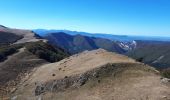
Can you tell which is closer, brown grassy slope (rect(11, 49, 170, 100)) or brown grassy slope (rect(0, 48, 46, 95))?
brown grassy slope (rect(11, 49, 170, 100))

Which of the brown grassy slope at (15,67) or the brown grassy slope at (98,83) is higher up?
the brown grassy slope at (98,83)

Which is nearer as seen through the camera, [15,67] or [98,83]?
[98,83]

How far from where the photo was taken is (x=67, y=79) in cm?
3969

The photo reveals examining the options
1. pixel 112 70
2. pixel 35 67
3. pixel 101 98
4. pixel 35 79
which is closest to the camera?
pixel 101 98

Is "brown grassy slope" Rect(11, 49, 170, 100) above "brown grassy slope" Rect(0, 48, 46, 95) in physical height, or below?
above

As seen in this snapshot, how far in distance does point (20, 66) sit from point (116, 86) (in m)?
28.6

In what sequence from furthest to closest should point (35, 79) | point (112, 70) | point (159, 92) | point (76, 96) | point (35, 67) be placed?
1. point (35, 67)
2. point (35, 79)
3. point (112, 70)
4. point (76, 96)
5. point (159, 92)

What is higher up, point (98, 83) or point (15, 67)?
point (98, 83)

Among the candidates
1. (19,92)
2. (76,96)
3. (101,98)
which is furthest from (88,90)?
(19,92)

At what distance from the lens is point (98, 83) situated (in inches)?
1388

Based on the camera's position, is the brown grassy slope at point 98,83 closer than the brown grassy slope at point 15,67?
Yes

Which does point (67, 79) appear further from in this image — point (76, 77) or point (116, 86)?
point (116, 86)

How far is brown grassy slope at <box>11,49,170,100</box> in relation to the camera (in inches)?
1182

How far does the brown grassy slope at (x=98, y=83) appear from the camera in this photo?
3002 cm
